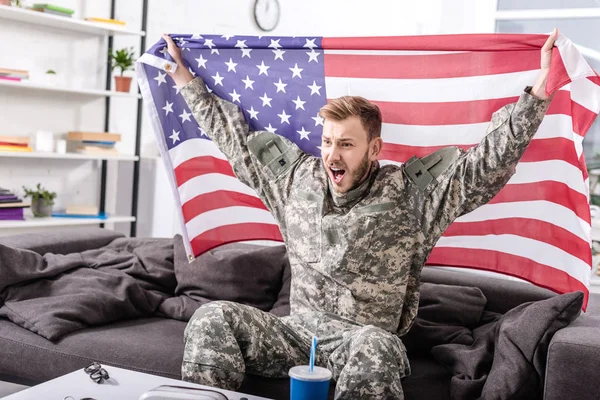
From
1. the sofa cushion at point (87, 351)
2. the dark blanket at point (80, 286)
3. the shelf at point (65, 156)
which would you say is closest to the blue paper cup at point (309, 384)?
the sofa cushion at point (87, 351)

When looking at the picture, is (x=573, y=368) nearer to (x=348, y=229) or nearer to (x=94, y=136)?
(x=348, y=229)

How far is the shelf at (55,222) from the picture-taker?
4410 mm

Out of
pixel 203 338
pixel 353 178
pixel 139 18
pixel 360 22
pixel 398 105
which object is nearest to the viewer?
pixel 203 338

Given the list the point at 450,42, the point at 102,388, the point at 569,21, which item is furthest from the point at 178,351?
the point at 569,21

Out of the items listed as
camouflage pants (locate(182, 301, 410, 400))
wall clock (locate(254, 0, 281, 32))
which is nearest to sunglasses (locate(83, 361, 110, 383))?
camouflage pants (locate(182, 301, 410, 400))

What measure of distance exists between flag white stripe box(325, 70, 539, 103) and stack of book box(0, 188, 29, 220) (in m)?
2.43

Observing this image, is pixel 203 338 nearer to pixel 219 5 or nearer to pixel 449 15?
pixel 219 5

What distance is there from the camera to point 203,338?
7.56ft

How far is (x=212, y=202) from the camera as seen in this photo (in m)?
3.13

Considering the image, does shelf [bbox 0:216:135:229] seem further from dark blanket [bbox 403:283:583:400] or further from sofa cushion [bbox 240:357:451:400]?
dark blanket [bbox 403:283:583:400]

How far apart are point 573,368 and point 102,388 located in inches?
50.9

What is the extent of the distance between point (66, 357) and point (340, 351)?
978mm

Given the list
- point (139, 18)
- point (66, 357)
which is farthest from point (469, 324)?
point (139, 18)

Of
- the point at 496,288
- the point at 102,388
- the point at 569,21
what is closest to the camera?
the point at 102,388
